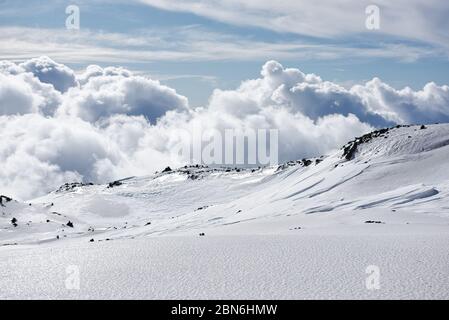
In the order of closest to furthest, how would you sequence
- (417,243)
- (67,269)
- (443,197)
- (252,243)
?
1. (67,269)
2. (417,243)
3. (252,243)
4. (443,197)

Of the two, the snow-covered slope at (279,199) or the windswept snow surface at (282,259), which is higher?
the windswept snow surface at (282,259)

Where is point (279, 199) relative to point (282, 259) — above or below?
below

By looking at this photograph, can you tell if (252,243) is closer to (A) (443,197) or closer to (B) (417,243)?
(B) (417,243)

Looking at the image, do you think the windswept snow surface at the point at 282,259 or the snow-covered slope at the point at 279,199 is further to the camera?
the snow-covered slope at the point at 279,199

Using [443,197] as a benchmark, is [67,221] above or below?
below

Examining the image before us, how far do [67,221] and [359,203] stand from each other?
4156 cm

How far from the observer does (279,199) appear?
47.2 meters

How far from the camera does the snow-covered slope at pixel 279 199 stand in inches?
1187

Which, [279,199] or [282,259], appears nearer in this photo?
[282,259]

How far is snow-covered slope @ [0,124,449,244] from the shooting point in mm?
30141

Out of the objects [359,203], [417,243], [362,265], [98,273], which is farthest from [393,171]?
[98,273]

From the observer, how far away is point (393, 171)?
147 ft
